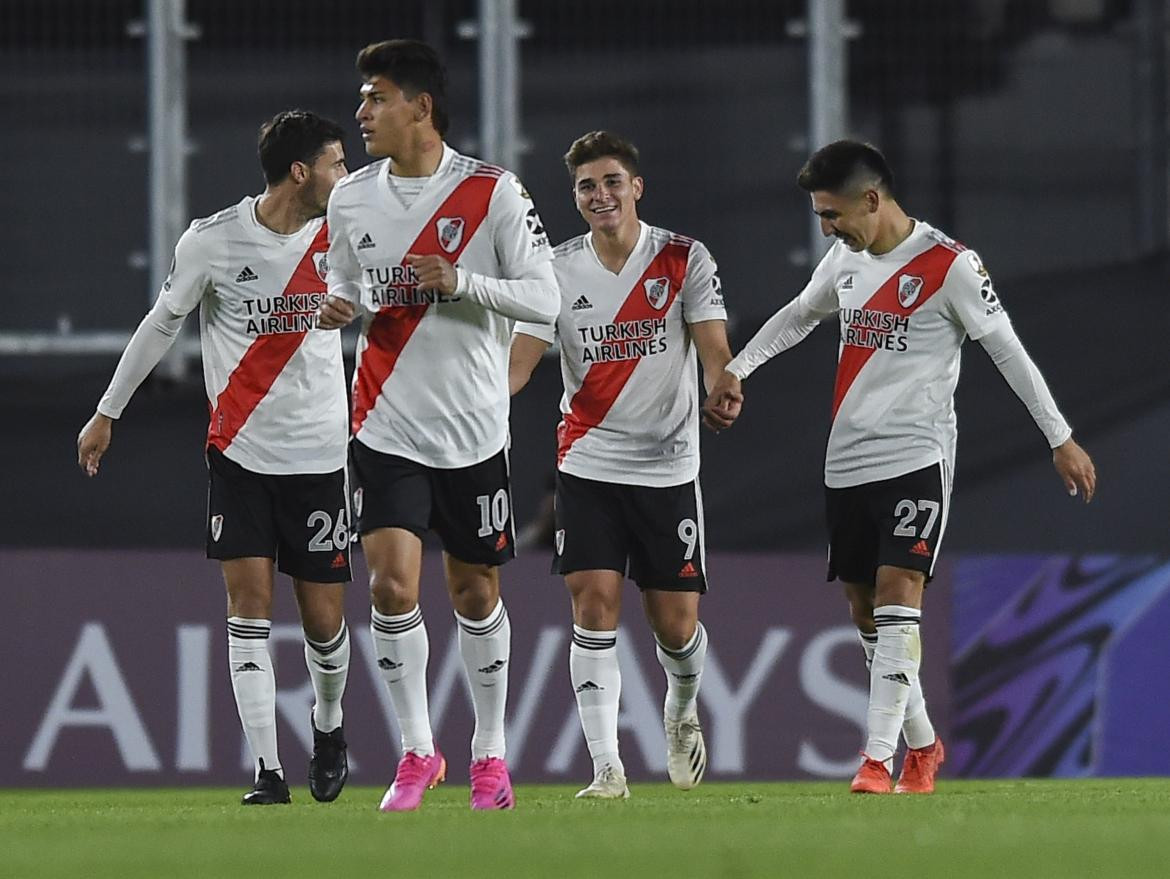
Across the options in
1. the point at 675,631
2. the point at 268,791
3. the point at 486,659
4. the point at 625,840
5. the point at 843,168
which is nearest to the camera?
the point at 625,840

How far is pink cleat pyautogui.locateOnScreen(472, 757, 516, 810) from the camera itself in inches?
253

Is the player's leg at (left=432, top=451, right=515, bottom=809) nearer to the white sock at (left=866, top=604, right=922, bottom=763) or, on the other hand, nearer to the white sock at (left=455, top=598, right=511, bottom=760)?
the white sock at (left=455, top=598, right=511, bottom=760)

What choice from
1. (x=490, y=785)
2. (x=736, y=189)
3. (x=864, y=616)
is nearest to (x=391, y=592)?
(x=490, y=785)

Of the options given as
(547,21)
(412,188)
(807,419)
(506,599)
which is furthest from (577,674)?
(547,21)

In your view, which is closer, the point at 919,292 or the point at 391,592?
the point at 391,592

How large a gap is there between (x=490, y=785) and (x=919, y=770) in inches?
64.1

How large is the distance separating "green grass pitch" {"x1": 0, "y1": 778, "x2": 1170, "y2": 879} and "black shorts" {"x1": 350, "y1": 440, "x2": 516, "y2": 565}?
74cm

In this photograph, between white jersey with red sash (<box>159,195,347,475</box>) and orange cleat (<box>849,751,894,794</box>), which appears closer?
orange cleat (<box>849,751,894,794</box>)

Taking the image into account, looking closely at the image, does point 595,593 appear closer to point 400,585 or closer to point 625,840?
point 400,585

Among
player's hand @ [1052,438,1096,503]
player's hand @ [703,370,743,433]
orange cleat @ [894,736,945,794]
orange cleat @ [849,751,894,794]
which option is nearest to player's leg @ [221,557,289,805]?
player's hand @ [703,370,743,433]

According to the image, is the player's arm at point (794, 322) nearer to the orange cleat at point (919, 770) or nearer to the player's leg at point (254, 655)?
the orange cleat at point (919, 770)

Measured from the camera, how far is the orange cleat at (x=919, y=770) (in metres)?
7.34

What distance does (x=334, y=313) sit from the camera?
20.6 ft

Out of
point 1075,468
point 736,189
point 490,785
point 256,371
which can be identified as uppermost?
point 736,189
